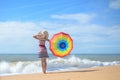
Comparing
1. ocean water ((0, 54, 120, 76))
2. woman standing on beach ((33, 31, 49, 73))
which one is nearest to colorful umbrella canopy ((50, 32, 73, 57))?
woman standing on beach ((33, 31, 49, 73))

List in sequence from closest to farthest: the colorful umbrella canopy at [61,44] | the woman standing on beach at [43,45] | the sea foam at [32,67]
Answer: the woman standing on beach at [43,45]
the colorful umbrella canopy at [61,44]
the sea foam at [32,67]

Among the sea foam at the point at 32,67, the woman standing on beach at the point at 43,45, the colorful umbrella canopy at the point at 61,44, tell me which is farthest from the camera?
the sea foam at the point at 32,67

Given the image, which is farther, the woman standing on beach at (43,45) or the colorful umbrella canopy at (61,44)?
Result: the colorful umbrella canopy at (61,44)

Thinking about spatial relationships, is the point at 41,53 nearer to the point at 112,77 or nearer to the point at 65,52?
the point at 65,52

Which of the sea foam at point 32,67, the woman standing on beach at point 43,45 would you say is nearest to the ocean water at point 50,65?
the sea foam at point 32,67

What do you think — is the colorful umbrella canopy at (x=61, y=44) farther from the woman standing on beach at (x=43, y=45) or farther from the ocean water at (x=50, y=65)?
the ocean water at (x=50, y=65)

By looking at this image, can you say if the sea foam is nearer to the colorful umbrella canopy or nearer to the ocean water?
the ocean water

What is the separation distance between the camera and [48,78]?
18.3ft

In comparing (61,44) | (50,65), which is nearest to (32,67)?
(50,65)

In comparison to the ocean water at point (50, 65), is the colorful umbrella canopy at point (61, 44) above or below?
above

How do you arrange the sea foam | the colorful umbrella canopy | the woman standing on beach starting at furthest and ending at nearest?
the sea foam, the colorful umbrella canopy, the woman standing on beach

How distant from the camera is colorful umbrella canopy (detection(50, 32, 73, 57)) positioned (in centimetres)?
716

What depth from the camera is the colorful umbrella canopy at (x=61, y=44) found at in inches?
282

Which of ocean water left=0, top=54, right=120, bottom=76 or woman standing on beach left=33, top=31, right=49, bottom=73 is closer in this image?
woman standing on beach left=33, top=31, right=49, bottom=73
